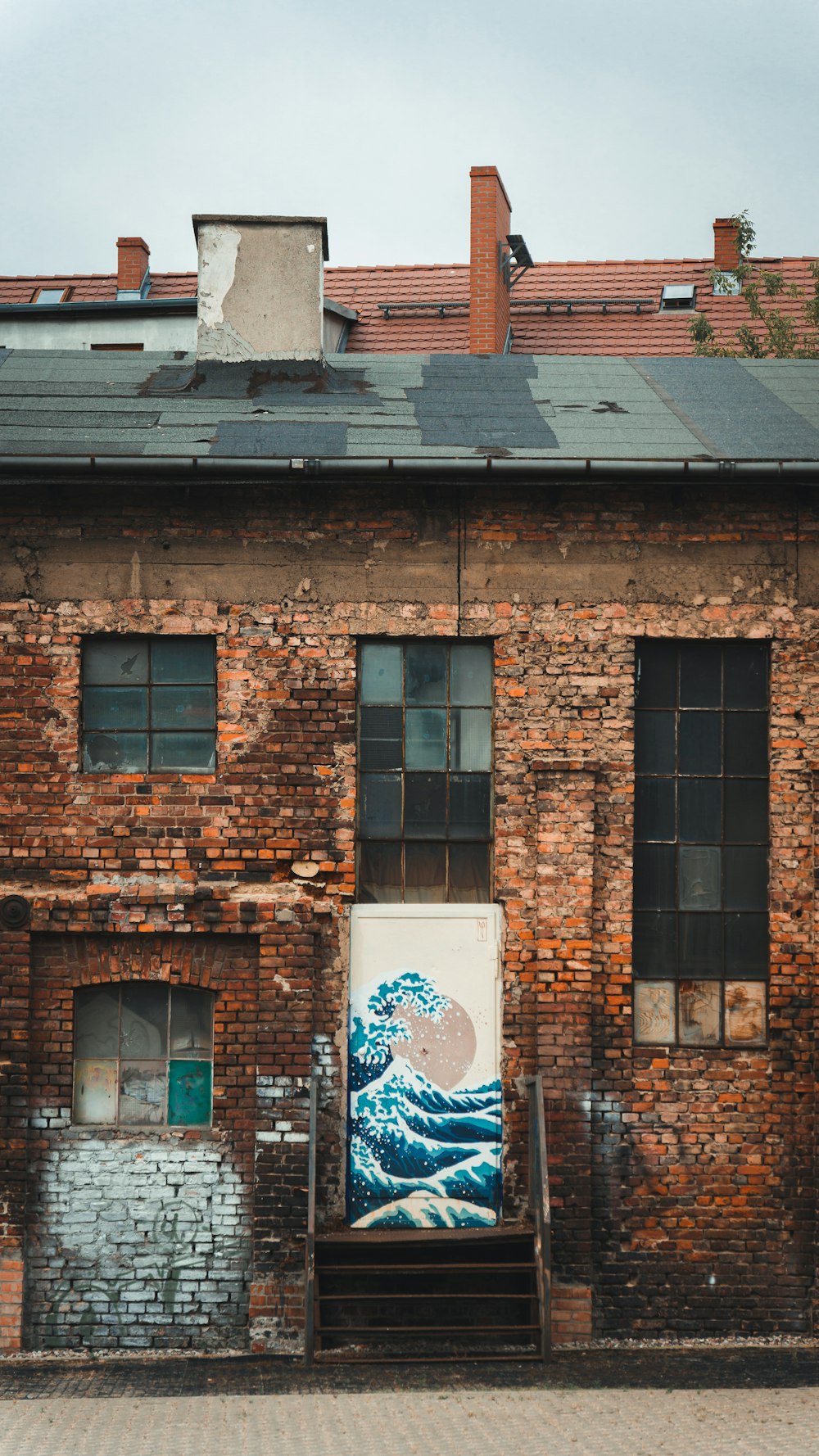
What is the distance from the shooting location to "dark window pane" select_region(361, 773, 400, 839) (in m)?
10.6

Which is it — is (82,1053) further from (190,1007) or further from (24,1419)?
(24,1419)

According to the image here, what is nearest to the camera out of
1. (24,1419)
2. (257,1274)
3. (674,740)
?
(24,1419)

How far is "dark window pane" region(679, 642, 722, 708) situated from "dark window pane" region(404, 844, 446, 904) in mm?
2108

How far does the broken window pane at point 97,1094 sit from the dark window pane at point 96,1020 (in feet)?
0.36

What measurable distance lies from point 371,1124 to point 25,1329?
272 cm

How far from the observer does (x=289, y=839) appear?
10461 mm

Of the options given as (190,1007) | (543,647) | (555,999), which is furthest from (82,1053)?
(543,647)

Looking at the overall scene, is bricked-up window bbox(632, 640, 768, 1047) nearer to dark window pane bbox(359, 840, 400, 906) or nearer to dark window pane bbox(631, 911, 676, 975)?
dark window pane bbox(631, 911, 676, 975)

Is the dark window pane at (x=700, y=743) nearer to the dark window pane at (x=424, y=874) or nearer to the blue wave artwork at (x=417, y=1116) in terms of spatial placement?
the dark window pane at (x=424, y=874)

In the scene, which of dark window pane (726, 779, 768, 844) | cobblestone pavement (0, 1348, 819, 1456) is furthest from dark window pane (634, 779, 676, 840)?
cobblestone pavement (0, 1348, 819, 1456)

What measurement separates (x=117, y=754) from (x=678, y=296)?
18.8 metres

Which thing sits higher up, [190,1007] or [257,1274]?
[190,1007]

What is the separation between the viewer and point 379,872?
10.6 meters

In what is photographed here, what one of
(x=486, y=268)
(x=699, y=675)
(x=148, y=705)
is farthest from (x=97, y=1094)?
(x=486, y=268)
